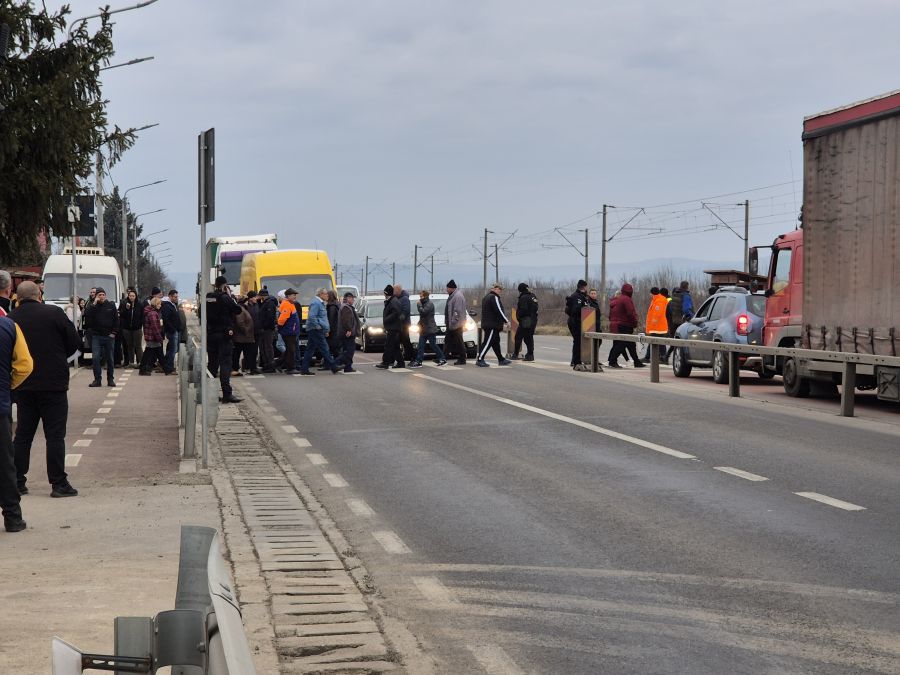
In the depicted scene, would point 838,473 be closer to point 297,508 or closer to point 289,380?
point 297,508

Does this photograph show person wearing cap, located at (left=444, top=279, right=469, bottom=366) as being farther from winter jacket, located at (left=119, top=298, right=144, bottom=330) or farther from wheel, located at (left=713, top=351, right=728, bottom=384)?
wheel, located at (left=713, top=351, right=728, bottom=384)

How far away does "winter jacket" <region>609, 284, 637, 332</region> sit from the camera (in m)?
29.1

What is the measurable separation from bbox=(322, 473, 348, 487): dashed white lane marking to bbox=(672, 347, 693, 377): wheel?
1533 cm

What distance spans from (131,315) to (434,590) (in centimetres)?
2388

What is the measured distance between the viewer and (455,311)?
3047cm

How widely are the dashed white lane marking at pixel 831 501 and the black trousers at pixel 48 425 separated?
570 cm

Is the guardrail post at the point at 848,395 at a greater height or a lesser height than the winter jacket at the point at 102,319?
lesser

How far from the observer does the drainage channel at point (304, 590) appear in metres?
5.72

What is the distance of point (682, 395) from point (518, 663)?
15273mm

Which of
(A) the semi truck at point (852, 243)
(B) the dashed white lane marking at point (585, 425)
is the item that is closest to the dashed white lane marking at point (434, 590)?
(B) the dashed white lane marking at point (585, 425)

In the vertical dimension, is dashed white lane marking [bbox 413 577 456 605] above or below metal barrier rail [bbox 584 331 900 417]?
below

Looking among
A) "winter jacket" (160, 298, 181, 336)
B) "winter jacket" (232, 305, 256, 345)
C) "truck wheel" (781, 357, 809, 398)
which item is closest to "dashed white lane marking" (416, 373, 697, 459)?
"winter jacket" (232, 305, 256, 345)

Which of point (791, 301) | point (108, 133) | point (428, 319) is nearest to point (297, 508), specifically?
point (108, 133)

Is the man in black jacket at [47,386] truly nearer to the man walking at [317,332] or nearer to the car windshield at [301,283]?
the man walking at [317,332]
